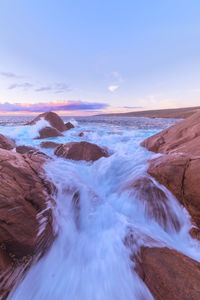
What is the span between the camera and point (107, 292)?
4.54 feet

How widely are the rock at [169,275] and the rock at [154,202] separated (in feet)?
2.99

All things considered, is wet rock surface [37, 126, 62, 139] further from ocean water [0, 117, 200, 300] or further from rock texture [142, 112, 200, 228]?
rock texture [142, 112, 200, 228]

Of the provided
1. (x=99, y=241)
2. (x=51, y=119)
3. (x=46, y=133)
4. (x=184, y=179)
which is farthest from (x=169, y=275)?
(x=51, y=119)

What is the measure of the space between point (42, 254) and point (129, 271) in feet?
3.64

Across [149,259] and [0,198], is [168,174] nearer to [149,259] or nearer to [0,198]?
[149,259]

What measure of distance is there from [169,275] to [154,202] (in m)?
1.41

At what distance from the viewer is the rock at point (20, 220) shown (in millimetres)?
1462

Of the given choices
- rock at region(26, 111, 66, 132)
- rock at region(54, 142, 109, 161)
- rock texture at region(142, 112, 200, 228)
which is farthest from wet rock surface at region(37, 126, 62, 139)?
rock texture at region(142, 112, 200, 228)

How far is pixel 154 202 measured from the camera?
2.66 metres

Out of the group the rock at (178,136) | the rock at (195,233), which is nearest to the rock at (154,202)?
the rock at (195,233)

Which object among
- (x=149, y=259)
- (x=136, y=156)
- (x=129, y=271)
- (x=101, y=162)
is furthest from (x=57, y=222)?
(x=136, y=156)

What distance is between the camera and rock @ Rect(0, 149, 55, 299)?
1.46 metres

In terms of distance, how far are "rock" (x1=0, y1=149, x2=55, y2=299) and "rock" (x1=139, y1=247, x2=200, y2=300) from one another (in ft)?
4.27

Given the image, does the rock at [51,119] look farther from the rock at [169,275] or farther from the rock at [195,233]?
the rock at [169,275]
